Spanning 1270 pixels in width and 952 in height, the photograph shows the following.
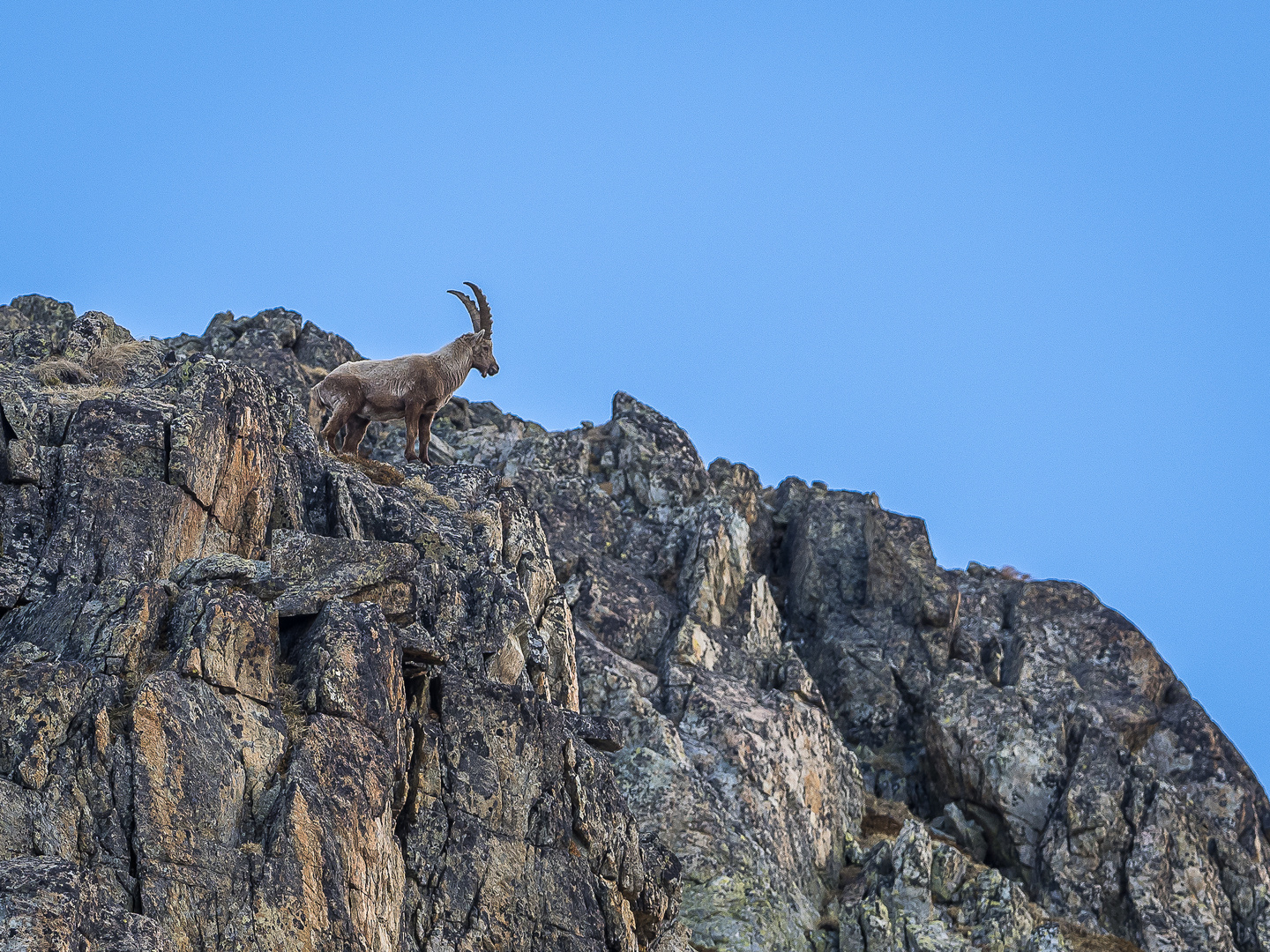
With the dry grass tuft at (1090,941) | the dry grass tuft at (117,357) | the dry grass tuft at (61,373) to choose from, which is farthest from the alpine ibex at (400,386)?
the dry grass tuft at (1090,941)

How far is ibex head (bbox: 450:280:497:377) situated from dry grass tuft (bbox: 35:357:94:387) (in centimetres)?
948

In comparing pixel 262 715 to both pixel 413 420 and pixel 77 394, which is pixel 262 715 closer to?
pixel 77 394

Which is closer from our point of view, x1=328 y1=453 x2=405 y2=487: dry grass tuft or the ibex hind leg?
x1=328 y1=453 x2=405 y2=487: dry grass tuft

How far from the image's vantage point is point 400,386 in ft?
112

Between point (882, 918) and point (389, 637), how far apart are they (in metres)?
16.6

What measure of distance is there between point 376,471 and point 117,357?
310 inches

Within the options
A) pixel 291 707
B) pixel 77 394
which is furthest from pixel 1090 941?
pixel 77 394

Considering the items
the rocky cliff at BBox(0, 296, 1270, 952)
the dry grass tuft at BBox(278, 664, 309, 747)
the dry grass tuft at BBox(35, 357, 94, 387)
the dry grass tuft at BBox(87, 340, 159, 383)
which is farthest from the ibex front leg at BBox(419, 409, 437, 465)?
the dry grass tuft at BBox(278, 664, 309, 747)

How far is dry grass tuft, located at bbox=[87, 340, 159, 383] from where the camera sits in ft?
109

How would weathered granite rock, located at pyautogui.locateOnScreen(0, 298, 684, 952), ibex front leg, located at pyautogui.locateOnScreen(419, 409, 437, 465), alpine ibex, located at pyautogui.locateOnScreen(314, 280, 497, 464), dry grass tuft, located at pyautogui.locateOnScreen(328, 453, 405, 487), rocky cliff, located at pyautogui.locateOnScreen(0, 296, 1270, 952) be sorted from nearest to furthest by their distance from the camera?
weathered granite rock, located at pyautogui.locateOnScreen(0, 298, 684, 952), rocky cliff, located at pyautogui.locateOnScreen(0, 296, 1270, 952), dry grass tuft, located at pyautogui.locateOnScreen(328, 453, 405, 487), alpine ibex, located at pyautogui.locateOnScreen(314, 280, 497, 464), ibex front leg, located at pyautogui.locateOnScreen(419, 409, 437, 465)

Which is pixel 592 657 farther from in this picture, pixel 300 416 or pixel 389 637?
pixel 389 637

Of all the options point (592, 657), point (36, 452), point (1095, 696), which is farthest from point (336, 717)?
point (1095, 696)

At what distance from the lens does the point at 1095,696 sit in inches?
1960

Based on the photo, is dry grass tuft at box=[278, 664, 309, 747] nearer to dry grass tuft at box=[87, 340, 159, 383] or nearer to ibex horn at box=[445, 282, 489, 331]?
dry grass tuft at box=[87, 340, 159, 383]
